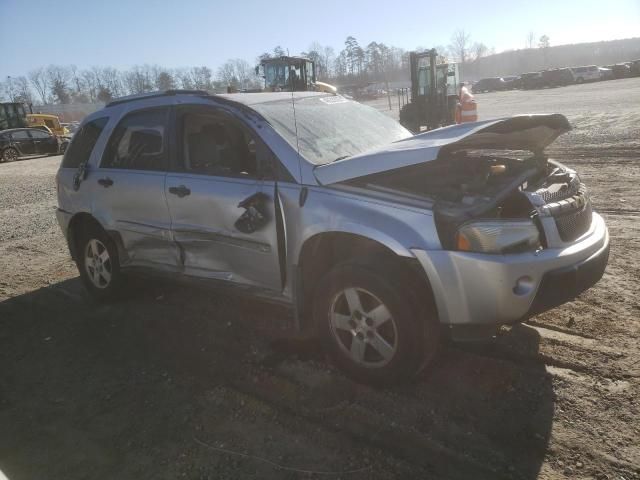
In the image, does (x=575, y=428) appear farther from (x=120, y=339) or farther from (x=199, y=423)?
(x=120, y=339)

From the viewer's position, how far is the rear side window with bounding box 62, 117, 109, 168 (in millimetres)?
4876

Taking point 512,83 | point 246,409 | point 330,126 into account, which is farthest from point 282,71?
point 512,83

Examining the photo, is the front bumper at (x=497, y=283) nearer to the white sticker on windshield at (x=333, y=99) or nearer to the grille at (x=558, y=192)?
the grille at (x=558, y=192)

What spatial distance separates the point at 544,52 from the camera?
5349 inches

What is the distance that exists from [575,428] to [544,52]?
507 ft

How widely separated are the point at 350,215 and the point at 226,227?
1.06m

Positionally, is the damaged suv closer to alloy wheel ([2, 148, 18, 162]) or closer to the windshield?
the windshield

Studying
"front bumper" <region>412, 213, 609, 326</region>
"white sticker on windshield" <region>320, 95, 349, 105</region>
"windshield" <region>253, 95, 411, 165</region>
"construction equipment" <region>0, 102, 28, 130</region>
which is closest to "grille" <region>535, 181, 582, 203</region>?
"front bumper" <region>412, 213, 609, 326</region>

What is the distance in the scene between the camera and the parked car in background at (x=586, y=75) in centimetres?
4881

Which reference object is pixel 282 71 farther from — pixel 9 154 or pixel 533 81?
pixel 533 81

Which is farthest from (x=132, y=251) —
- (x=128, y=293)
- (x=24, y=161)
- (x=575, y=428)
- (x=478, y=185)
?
(x=24, y=161)

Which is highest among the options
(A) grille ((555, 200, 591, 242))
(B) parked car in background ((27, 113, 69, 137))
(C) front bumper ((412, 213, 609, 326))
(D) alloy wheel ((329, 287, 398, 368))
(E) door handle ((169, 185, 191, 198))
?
(B) parked car in background ((27, 113, 69, 137))

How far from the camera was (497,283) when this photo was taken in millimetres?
2732

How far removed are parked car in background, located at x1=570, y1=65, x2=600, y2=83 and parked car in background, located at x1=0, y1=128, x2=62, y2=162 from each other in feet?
152
